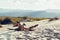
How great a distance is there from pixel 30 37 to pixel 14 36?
1.73 metres

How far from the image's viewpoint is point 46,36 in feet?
77.4

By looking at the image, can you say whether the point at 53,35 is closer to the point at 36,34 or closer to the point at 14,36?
the point at 36,34

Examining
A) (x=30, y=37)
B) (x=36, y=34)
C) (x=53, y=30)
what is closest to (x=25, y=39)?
(x=30, y=37)

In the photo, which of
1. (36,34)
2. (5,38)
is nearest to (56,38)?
(36,34)

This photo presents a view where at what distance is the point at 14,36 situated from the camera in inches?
946

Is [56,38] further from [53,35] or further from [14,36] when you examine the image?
[14,36]

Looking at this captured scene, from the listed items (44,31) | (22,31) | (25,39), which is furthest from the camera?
(22,31)

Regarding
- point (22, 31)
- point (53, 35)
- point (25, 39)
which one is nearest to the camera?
point (25, 39)

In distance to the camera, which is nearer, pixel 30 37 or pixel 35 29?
pixel 30 37

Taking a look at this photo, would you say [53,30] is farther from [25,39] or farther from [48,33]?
[25,39]

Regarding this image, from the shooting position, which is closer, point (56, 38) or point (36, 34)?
point (56, 38)

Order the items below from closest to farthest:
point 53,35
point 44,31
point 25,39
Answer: point 25,39
point 53,35
point 44,31

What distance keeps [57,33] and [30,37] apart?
2772mm

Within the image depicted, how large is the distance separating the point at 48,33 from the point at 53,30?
1155 millimetres
